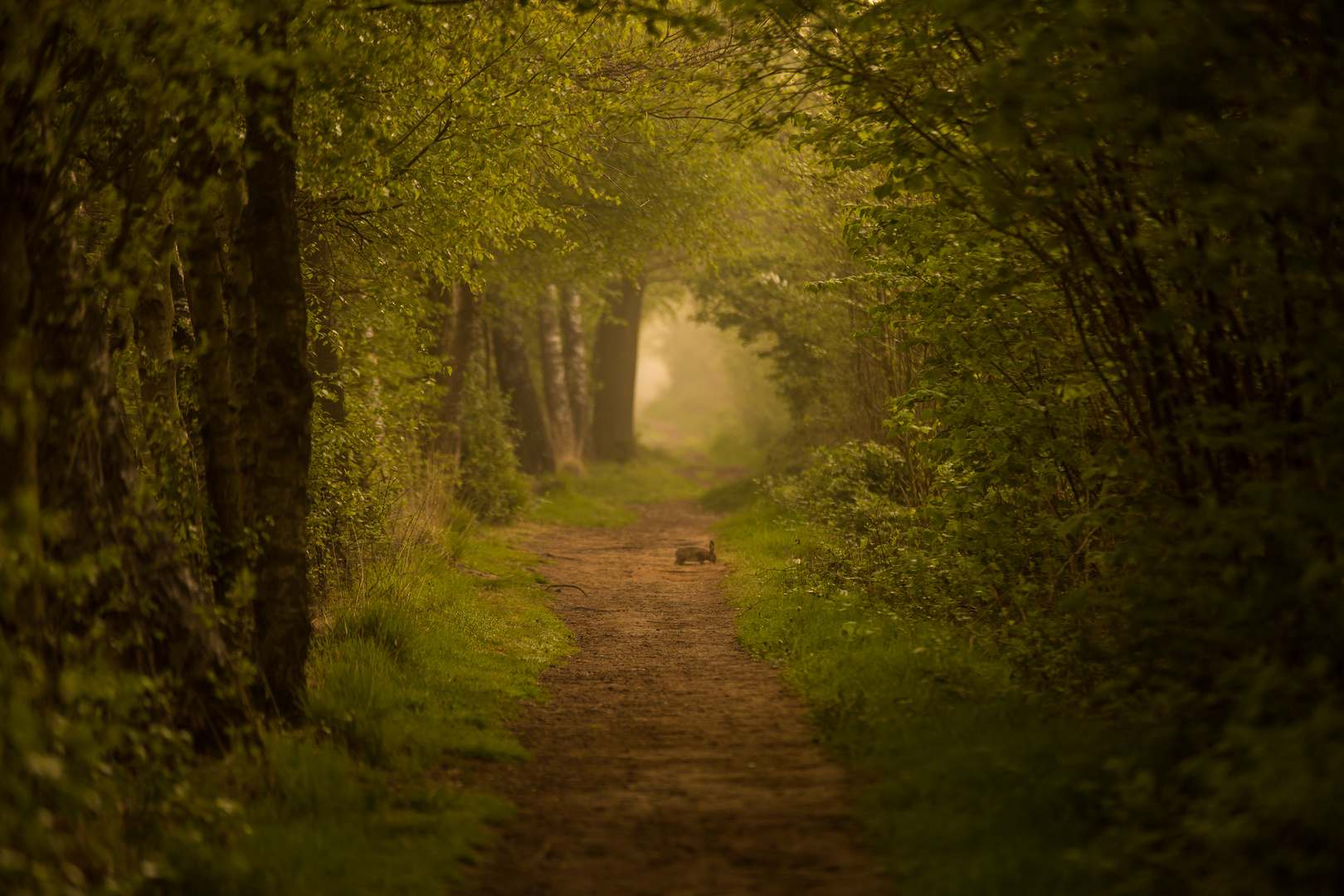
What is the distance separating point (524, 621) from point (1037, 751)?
5510 millimetres

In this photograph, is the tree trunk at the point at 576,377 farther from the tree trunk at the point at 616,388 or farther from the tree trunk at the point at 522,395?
the tree trunk at the point at 522,395

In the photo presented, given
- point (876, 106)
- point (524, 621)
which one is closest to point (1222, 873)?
point (876, 106)

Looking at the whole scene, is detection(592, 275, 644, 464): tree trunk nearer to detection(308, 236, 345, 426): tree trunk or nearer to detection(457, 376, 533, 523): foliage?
detection(457, 376, 533, 523): foliage

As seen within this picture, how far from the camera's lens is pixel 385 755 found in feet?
17.7

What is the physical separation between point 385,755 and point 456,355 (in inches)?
437

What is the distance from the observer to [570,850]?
456 centimetres

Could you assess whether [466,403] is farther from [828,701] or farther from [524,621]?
[828,701]

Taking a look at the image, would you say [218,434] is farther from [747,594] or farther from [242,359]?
[747,594]

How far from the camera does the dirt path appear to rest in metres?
4.25

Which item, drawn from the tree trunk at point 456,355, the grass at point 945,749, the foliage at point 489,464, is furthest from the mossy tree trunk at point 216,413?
the foliage at point 489,464

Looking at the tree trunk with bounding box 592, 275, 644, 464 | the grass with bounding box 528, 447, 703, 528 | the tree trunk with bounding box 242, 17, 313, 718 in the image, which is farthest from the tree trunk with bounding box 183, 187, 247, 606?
the tree trunk with bounding box 592, 275, 644, 464

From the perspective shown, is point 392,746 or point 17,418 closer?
point 17,418

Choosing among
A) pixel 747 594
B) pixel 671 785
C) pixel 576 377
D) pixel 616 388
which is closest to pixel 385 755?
pixel 671 785

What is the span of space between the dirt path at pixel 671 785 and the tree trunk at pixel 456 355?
6990 millimetres
